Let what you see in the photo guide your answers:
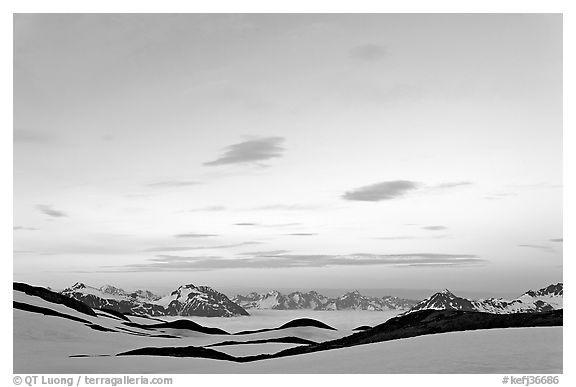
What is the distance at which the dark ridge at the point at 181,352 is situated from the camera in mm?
6453

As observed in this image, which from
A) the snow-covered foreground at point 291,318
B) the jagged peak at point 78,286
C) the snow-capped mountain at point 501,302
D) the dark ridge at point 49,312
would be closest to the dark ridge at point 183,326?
the snow-covered foreground at point 291,318

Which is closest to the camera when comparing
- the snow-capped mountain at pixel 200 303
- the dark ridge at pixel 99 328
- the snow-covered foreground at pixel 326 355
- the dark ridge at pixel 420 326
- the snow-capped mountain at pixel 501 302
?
the snow-covered foreground at pixel 326 355

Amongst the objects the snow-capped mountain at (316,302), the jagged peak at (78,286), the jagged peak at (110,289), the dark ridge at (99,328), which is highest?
the jagged peak at (78,286)

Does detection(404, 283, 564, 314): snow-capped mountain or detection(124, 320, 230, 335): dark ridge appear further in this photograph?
detection(124, 320, 230, 335): dark ridge

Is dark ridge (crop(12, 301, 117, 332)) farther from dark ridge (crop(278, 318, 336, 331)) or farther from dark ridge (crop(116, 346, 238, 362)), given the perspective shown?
dark ridge (crop(278, 318, 336, 331))

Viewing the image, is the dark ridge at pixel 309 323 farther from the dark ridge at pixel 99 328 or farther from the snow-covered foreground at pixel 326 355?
the dark ridge at pixel 99 328

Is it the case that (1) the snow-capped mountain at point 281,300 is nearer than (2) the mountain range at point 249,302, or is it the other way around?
(2) the mountain range at point 249,302

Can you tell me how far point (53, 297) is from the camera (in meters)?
6.66

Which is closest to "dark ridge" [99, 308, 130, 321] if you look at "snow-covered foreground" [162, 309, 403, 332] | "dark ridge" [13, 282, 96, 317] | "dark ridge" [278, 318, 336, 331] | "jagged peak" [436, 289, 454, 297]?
"dark ridge" [13, 282, 96, 317]

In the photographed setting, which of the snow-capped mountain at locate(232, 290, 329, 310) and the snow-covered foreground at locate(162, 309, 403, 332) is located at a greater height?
the snow-capped mountain at locate(232, 290, 329, 310)

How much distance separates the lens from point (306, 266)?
6.79 metres

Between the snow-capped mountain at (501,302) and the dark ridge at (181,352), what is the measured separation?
1.90 metres

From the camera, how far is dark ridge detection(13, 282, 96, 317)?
21.4 feet
